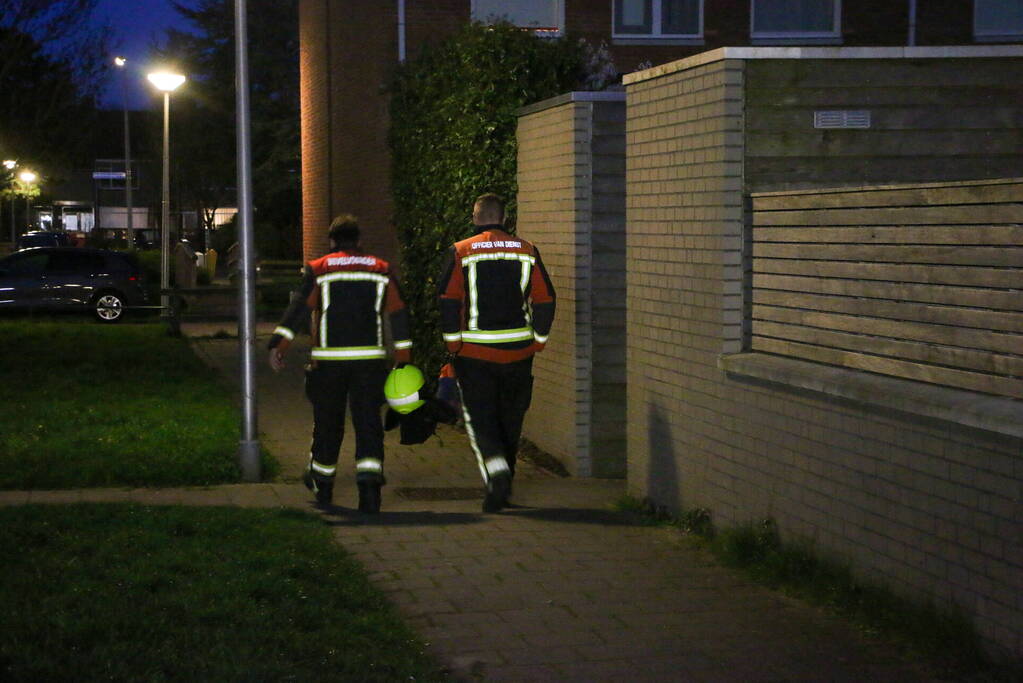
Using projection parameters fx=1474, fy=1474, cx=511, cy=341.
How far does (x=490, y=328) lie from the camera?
875cm

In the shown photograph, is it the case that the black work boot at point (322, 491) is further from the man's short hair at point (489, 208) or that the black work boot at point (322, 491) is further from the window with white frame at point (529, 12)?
the window with white frame at point (529, 12)

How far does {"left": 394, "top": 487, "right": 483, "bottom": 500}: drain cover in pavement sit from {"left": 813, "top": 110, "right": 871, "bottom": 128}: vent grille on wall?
3.38 m

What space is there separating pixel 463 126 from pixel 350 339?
137 inches

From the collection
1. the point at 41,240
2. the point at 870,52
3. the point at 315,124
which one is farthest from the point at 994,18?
the point at 41,240

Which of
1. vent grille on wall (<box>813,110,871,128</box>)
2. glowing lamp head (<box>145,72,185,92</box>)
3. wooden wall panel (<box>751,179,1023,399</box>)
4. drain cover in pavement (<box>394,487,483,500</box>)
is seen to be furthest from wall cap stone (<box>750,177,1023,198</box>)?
glowing lamp head (<box>145,72,185,92</box>)

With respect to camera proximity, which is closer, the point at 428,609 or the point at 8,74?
the point at 428,609

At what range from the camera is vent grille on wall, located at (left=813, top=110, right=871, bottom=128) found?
302 inches

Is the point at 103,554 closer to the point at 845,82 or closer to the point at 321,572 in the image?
the point at 321,572

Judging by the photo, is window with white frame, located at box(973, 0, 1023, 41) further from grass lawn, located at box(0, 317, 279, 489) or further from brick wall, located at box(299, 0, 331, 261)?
grass lawn, located at box(0, 317, 279, 489)

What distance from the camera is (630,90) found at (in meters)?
9.19

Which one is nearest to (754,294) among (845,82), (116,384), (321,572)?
(845,82)

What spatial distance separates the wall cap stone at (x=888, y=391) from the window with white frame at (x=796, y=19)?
16173 millimetres

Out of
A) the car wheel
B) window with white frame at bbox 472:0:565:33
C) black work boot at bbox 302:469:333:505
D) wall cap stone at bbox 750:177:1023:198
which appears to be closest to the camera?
wall cap stone at bbox 750:177:1023:198

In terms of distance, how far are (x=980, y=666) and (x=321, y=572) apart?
3062 millimetres
